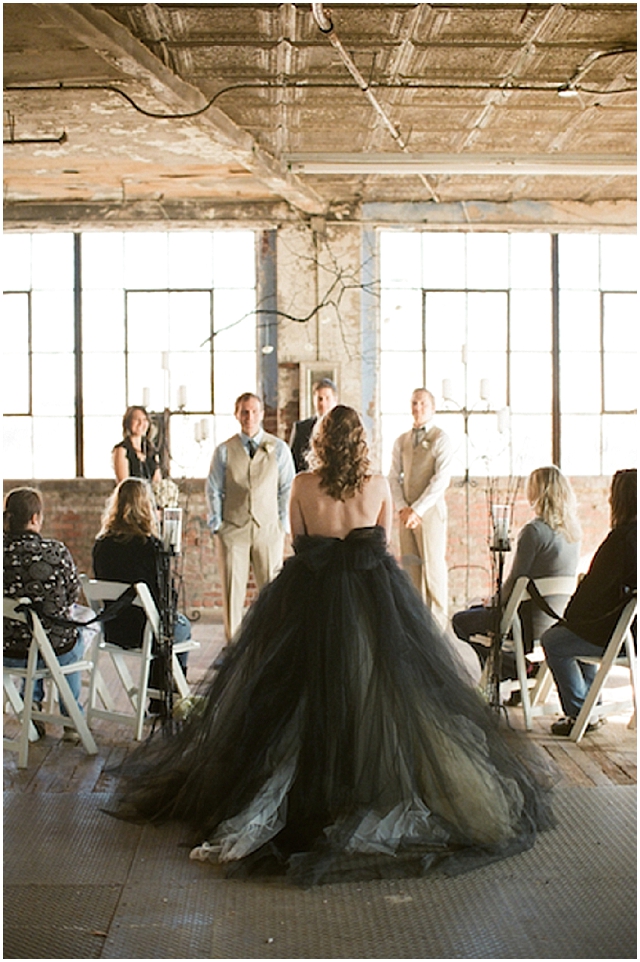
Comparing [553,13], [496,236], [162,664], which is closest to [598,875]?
[162,664]

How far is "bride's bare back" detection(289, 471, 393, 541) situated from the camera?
376 centimetres

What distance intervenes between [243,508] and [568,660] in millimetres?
2266

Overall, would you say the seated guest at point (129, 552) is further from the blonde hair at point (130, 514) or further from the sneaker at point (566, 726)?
the sneaker at point (566, 726)

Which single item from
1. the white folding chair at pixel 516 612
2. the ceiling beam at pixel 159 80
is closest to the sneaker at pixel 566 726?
the white folding chair at pixel 516 612

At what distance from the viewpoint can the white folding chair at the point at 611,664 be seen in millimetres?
4426

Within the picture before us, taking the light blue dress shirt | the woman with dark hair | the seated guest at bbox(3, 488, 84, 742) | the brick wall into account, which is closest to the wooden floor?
the seated guest at bbox(3, 488, 84, 742)

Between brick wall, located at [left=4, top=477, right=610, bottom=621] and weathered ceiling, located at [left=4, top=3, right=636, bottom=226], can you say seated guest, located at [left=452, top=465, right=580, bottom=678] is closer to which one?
→ weathered ceiling, located at [left=4, top=3, right=636, bottom=226]

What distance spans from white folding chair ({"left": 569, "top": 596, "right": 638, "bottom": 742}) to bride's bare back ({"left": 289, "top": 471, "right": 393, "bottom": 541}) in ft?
4.55

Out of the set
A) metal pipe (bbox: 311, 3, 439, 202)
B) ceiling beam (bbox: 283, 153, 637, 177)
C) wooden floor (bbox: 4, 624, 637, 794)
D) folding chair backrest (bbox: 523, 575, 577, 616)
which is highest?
metal pipe (bbox: 311, 3, 439, 202)

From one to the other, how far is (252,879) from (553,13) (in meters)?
3.84

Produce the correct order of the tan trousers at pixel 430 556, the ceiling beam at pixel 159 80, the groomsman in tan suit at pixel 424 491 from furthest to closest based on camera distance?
the tan trousers at pixel 430 556, the groomsman in tan suit at pixel 424 491, the ceiling beam at pixel 159 80

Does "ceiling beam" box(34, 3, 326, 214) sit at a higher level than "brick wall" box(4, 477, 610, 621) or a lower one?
higher

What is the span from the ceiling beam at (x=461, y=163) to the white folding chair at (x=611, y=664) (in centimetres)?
301

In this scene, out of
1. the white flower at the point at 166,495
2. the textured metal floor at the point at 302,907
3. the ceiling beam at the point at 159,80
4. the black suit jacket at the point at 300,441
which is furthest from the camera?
the black suit jacket at the point at 300,441
